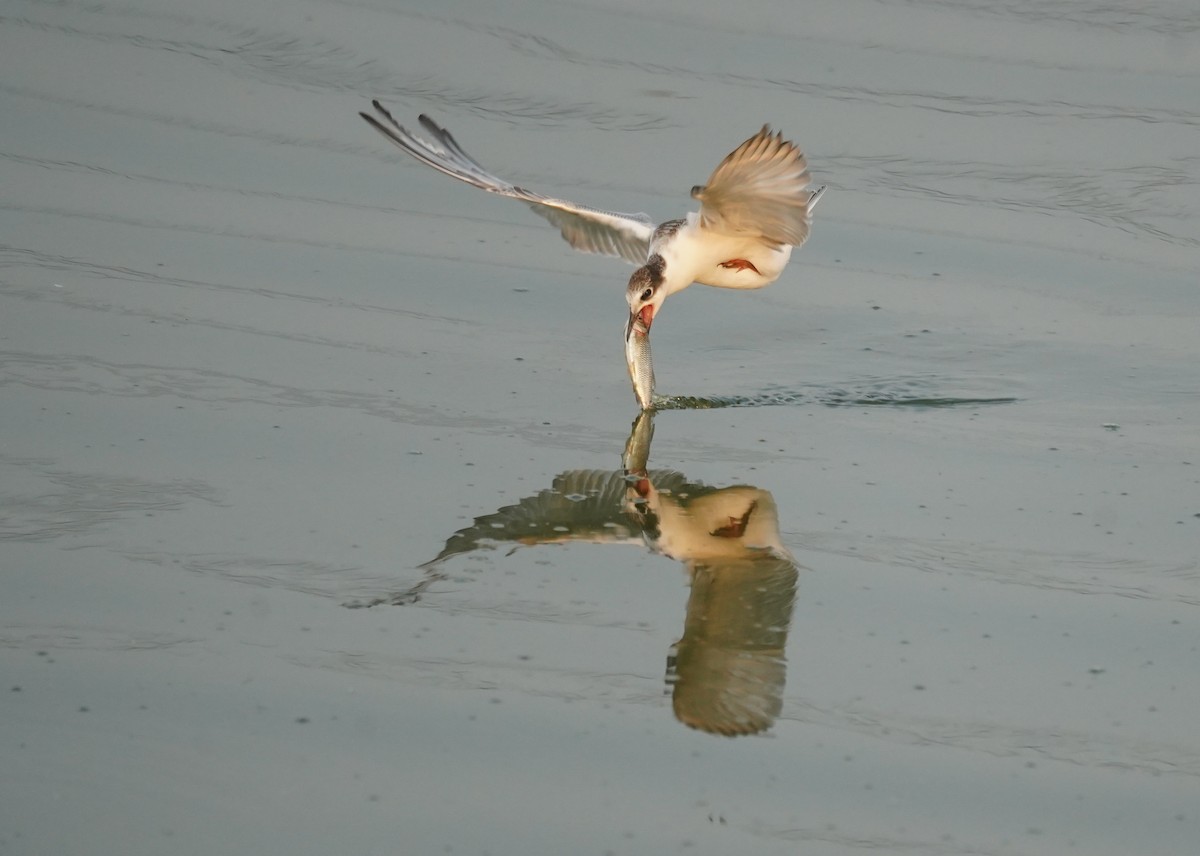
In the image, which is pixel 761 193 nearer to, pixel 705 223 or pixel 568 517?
pixel 705 223

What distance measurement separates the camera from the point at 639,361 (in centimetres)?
641

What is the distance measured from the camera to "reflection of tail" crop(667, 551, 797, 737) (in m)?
4.63

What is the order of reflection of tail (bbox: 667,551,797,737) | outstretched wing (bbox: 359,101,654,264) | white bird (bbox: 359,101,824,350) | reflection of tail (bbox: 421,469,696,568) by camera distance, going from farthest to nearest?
outstretched wing (bbox: 359,101,654,264) < white bird (bbox: 359,101,824,350) < reflection of tail (bbox: 421,469,696,568) < reflection of tail (bbox: 667,551,797,737)

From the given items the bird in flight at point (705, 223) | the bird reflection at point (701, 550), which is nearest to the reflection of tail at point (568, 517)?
the bird reflection at point (701, 550)

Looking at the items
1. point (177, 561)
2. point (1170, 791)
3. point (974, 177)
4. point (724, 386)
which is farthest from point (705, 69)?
point (1170, 791)

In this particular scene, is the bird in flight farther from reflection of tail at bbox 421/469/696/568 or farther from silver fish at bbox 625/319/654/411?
reflection of tail at bbox 421/469/696/568

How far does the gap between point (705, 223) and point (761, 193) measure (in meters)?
0.37

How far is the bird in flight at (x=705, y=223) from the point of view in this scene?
6.34m

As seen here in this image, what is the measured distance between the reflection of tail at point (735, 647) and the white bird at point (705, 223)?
51.7 inches

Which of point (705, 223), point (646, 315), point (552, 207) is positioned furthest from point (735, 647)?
point (552, 207)

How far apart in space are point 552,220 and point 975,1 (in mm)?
4458

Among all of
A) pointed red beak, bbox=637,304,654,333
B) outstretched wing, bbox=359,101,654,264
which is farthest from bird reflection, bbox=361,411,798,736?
outstretched wing, bbox=359,101,654,264

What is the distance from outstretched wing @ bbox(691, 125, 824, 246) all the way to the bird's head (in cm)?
34

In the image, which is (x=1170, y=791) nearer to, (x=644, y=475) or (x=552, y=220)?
(x=644, y=475)
